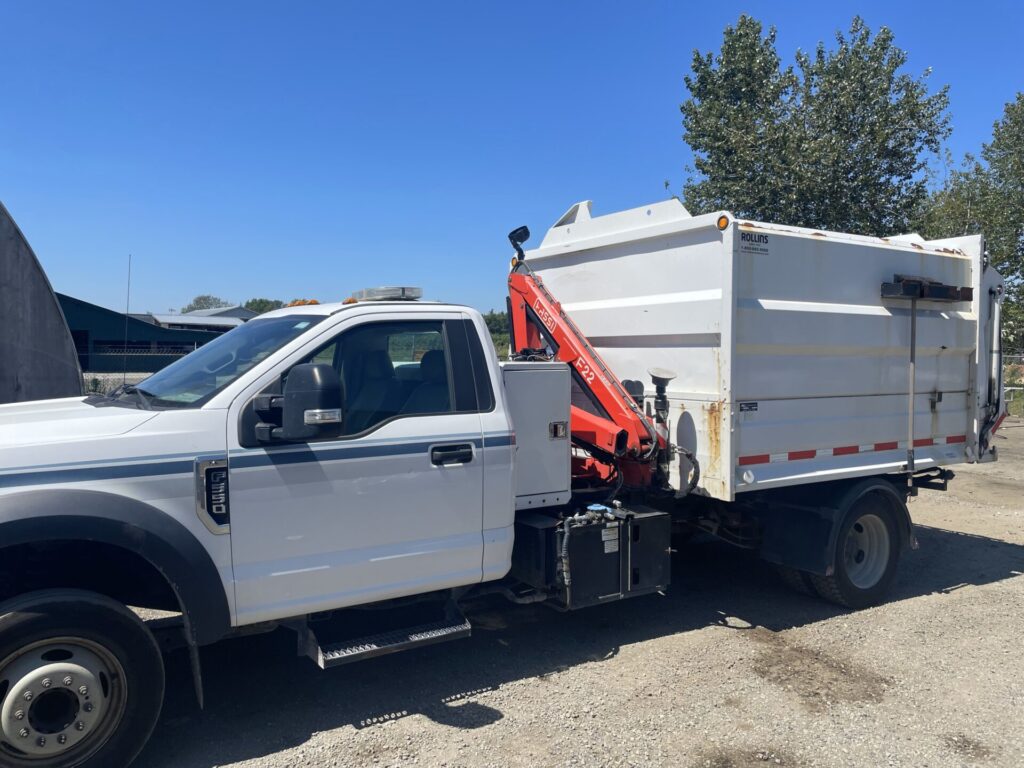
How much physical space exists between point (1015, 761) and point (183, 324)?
27.1 metres

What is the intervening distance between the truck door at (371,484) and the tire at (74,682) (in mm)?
517

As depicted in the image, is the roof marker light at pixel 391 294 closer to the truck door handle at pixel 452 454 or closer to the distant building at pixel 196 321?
the truck door handle at pixel 452 454

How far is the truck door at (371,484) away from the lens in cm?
378

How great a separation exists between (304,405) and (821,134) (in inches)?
643

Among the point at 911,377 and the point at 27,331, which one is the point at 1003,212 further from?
the point at 27,331

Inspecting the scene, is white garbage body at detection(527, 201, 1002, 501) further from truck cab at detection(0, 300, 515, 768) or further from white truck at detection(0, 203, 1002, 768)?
truck cab at detection(0, 300, 515, 768)

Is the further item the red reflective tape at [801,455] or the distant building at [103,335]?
the distant building at [103,335]

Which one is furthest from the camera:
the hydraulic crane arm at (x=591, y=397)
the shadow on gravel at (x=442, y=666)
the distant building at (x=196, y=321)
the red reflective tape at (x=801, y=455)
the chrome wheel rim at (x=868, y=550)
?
the distant building at (x=196, y=321)

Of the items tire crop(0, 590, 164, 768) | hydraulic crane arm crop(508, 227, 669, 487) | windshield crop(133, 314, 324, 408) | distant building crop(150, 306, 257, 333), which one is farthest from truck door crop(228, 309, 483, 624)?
distant building crop(150, 306, 257, 333)

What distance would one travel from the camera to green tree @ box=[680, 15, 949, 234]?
55.6ft

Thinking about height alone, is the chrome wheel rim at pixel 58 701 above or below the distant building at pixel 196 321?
below

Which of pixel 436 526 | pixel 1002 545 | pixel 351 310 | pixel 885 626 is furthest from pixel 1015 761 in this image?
pixel 1002 545

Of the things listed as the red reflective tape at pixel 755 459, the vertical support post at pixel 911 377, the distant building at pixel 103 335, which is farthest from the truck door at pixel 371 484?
the distant building at pixel 103 335

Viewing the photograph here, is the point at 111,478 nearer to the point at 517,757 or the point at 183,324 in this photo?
the point at 517,757
